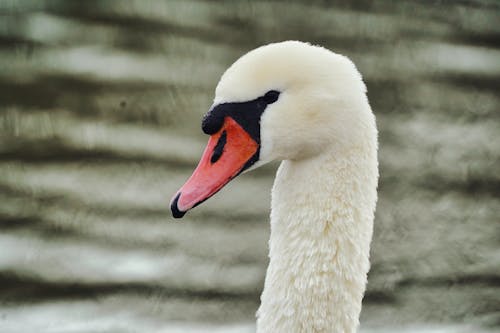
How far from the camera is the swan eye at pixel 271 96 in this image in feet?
7.41

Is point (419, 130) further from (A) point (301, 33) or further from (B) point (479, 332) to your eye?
(B) point (479, 332)

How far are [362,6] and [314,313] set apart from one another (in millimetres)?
4610

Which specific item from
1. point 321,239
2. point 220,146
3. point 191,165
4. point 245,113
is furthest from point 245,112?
point 191,165

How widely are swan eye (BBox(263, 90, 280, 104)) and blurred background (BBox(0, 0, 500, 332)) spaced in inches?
80.8

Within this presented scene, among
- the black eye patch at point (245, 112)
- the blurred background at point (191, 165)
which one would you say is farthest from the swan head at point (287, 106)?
the blurred background at point (191, 165)

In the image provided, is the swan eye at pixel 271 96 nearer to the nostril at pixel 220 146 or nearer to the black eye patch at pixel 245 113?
the black eye patch at pixel 245 113

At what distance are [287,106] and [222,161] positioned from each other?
0.63ft

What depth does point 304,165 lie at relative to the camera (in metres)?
2.29

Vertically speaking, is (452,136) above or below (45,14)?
below

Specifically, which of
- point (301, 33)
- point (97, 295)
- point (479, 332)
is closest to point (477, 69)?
point (301, 33)

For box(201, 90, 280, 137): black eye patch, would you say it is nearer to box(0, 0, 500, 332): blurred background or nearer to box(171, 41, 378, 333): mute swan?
box(171, 41, 378, 333): mute swan

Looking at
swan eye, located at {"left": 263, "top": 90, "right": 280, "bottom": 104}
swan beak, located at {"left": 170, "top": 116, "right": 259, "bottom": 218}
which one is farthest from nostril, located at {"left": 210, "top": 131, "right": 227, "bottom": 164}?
swan eye, located at {"left": 263, "top": 90, "right": 280, "bottom": 104}

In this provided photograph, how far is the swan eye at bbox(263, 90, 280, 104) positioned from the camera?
2258 mm

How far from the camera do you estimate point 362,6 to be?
6.70 meters
